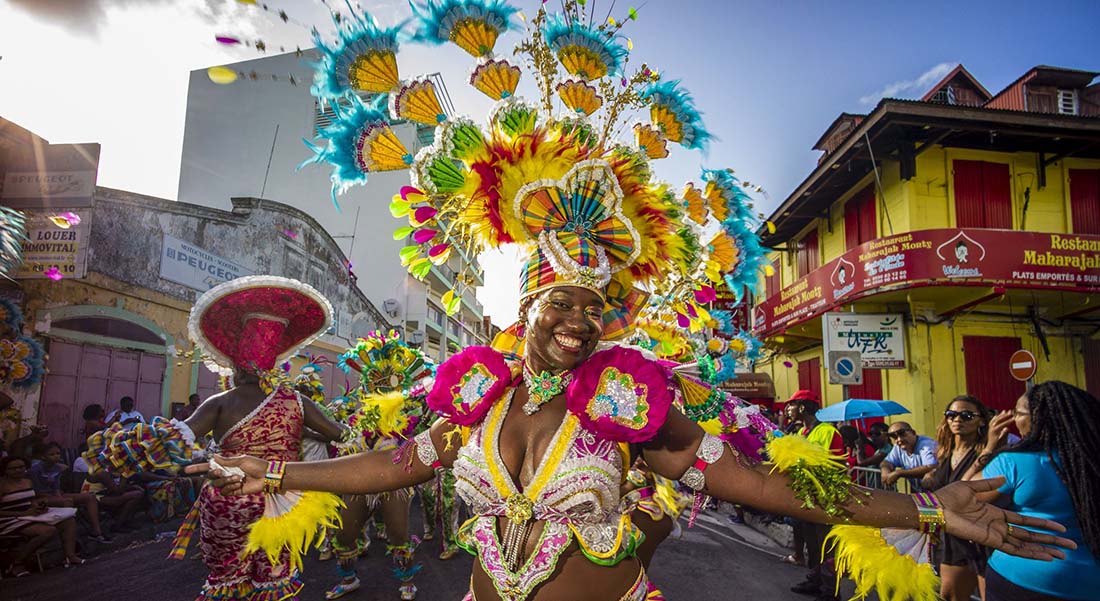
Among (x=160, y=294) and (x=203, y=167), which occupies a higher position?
(x=203, y=167)

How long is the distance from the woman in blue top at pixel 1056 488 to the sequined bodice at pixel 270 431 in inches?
165

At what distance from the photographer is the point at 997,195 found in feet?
46.2

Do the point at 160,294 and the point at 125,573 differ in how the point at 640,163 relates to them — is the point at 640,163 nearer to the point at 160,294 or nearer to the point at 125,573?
the point at 125,573

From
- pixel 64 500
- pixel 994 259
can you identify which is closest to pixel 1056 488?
pixel 64 500

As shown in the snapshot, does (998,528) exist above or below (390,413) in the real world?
below

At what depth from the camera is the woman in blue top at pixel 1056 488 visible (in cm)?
267

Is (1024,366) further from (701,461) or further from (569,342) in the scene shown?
(569,342)

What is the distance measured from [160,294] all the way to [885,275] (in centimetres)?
1510

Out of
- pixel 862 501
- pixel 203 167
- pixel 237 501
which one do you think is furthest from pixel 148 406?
pixel 203 167

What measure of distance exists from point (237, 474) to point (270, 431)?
5.43ft

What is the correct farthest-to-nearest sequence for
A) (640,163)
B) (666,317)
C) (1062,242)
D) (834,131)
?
(834,131) → (1062,242) → (666,317) → (640,163)

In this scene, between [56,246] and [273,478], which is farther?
[56,246]

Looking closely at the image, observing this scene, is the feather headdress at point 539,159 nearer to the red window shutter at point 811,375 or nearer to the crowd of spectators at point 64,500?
the crowd of spectators at point 64,500

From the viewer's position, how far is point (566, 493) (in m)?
2.06
